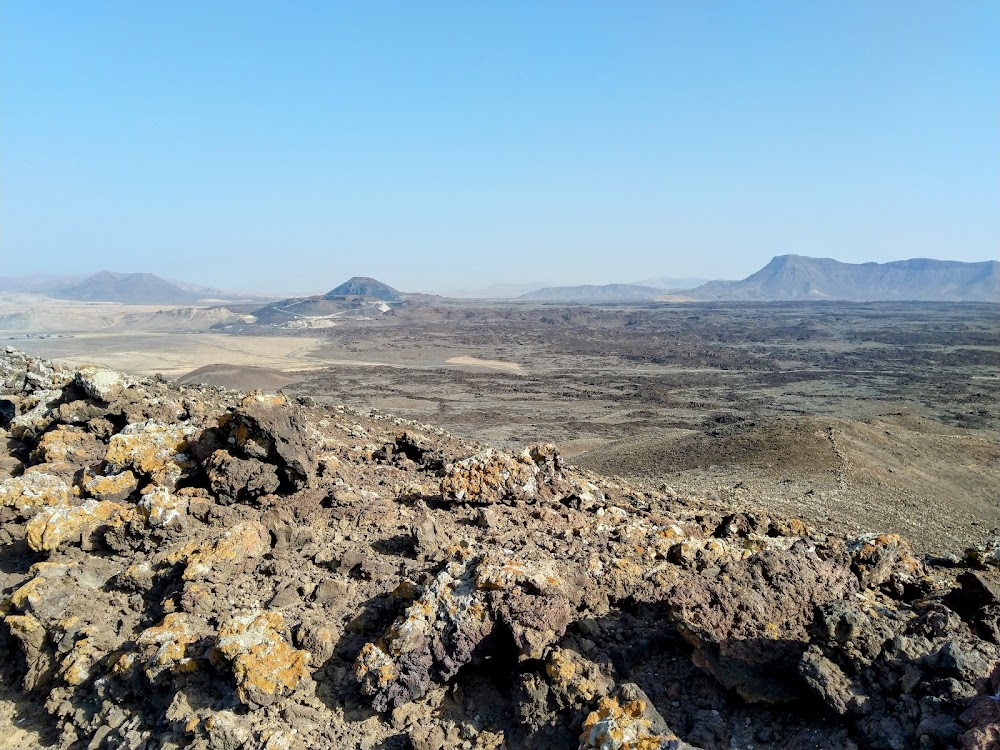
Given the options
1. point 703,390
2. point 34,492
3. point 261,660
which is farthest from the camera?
point 703,390

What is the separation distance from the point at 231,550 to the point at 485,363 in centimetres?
4895

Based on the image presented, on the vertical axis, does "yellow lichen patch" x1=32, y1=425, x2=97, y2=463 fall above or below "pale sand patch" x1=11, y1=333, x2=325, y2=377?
above

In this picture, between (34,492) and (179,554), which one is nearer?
(179,554)

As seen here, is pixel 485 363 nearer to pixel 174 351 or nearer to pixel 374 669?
pixel 174 351

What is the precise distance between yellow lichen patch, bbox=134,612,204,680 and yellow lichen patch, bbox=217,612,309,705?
0.37 metres

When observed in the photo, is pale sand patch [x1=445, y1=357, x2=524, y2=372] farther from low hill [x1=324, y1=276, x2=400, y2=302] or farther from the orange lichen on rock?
low hill [x1=324, y1=276, x2=400, y2=302]

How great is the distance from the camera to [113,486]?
7.54 metres

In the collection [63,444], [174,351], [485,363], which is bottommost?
[485,363]

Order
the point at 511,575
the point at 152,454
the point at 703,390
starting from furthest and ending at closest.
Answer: the point at 703,390, the point at 152,454, the point at 511,575

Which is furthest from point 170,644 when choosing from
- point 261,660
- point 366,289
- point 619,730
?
point 366,289

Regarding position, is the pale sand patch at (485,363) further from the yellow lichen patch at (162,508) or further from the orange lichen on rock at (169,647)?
the orange lichen on rock at (169,647)

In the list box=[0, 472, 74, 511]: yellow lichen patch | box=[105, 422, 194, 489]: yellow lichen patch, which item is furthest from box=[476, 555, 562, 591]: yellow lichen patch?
box=[0, 472, 74, 511]: yellow lichen patch

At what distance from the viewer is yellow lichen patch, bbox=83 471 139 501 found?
24.5ft

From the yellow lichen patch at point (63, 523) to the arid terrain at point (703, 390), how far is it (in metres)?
13.3
